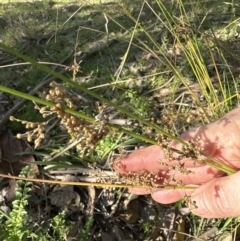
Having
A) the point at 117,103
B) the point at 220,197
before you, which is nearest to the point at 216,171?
the point at 220,197

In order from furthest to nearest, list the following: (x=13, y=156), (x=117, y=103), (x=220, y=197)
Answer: (x=117, y=103) < (x=13, y=156) < (x=220, y=197)

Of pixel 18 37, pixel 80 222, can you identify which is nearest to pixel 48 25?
pixel 18 37

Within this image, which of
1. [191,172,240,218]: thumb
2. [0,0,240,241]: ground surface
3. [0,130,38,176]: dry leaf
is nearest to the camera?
[191,172,240,218]: thumb

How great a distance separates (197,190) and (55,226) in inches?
23.2

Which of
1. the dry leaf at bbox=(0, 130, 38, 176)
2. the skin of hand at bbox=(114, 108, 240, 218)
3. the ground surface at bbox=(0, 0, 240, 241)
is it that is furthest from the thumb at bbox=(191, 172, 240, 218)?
the dry leaf at bbox=(0, 130, 38, 176)

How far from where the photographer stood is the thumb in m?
1.24

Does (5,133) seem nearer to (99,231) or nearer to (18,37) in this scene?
(99,231)

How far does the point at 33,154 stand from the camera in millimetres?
2068

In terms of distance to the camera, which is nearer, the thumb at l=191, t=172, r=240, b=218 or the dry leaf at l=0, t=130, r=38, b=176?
the thumb at l=191, t=172, r=240, b=218

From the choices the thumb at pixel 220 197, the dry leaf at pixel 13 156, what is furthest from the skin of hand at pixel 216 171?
the dry leaf at pixel 13 156

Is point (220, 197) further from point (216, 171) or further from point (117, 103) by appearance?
point (117, 103)

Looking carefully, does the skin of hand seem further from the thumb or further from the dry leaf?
the dry leaf

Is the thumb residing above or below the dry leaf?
above

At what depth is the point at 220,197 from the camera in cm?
127
